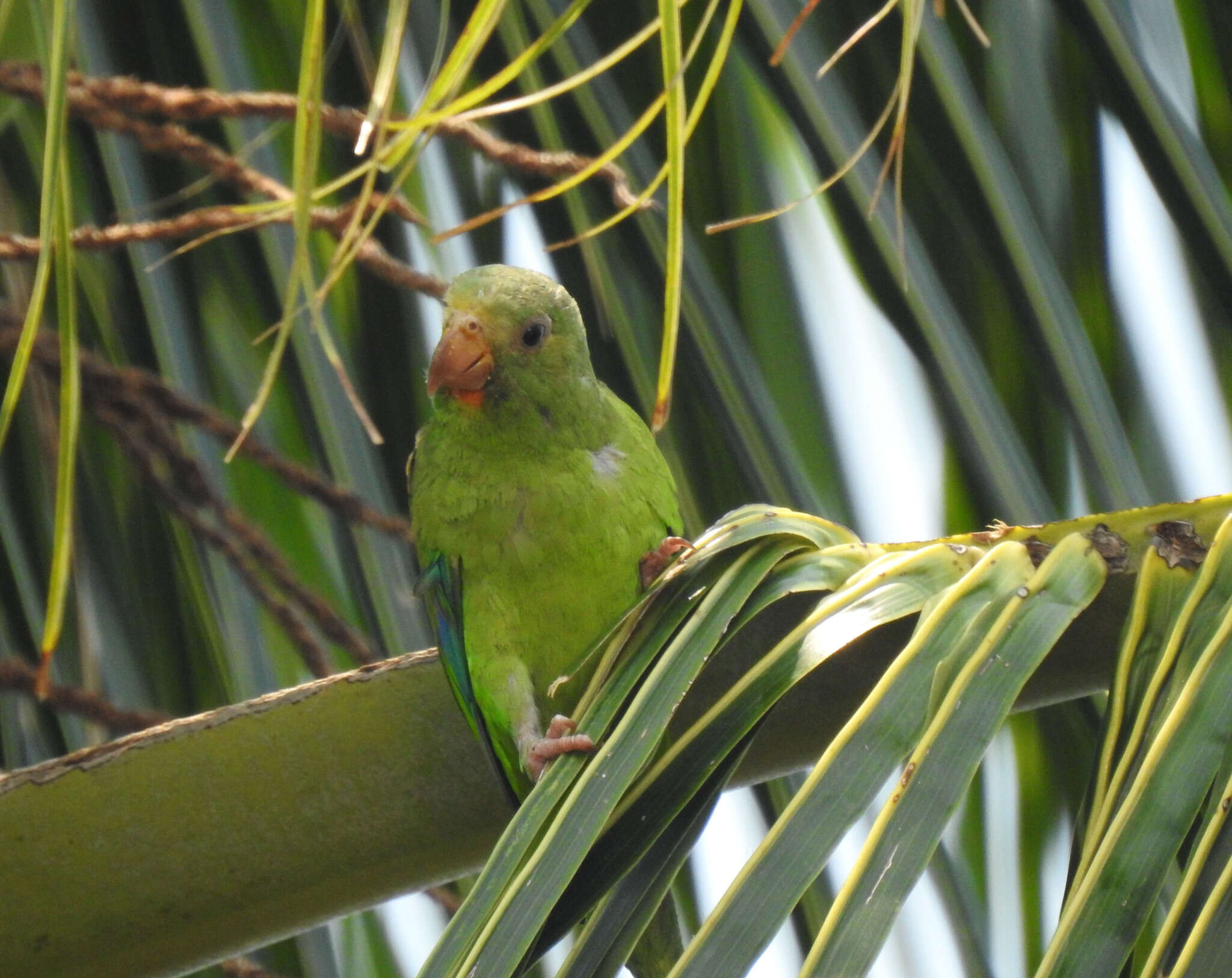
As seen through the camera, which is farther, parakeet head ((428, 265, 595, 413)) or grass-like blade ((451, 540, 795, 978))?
parakeet head ((428, 265, 595, 413))

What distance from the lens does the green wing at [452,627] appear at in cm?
125

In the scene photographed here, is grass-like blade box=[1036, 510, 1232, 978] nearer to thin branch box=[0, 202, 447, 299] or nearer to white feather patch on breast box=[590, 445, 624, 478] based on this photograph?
thin branch box=[0, 202, 447, 299]

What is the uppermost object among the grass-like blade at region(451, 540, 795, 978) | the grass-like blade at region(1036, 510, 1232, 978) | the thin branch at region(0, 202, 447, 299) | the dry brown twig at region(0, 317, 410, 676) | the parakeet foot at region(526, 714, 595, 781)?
the thin branch at region(0, 202, 447, 299)

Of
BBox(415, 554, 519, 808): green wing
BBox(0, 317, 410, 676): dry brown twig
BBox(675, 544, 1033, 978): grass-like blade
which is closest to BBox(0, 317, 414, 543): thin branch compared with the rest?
BBox(0, 317, 410, 676): dry brown twig

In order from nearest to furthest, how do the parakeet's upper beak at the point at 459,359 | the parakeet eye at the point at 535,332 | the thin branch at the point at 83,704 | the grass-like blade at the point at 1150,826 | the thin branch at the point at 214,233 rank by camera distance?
the grass-like blade at the point at 1150,826 < the thin branch at the point at 214,233 < the thin branch at the point at 83,704 < the parakeet's upper beak at the point at 459,359 < the parakeet eye at the point at 535,332

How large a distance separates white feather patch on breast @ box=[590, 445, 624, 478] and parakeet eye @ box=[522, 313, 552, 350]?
0.18 m

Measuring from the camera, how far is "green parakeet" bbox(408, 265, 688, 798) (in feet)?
5.32

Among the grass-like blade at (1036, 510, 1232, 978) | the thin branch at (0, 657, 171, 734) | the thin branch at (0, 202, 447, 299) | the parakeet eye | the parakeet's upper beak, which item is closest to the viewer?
the grass-like blade at (1036, 510, 1232, 978)

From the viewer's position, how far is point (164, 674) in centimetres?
160

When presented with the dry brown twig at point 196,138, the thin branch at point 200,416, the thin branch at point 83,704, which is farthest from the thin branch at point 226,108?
the thin branch at point 83,704

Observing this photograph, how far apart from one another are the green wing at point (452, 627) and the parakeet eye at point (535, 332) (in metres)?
0.32

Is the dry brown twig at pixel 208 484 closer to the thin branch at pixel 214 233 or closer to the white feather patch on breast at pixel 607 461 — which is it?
the thin branch at pixel 214 233

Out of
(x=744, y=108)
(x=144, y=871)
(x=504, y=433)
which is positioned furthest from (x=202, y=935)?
(x=744, y=108)

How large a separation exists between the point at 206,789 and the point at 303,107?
2.01 feet
